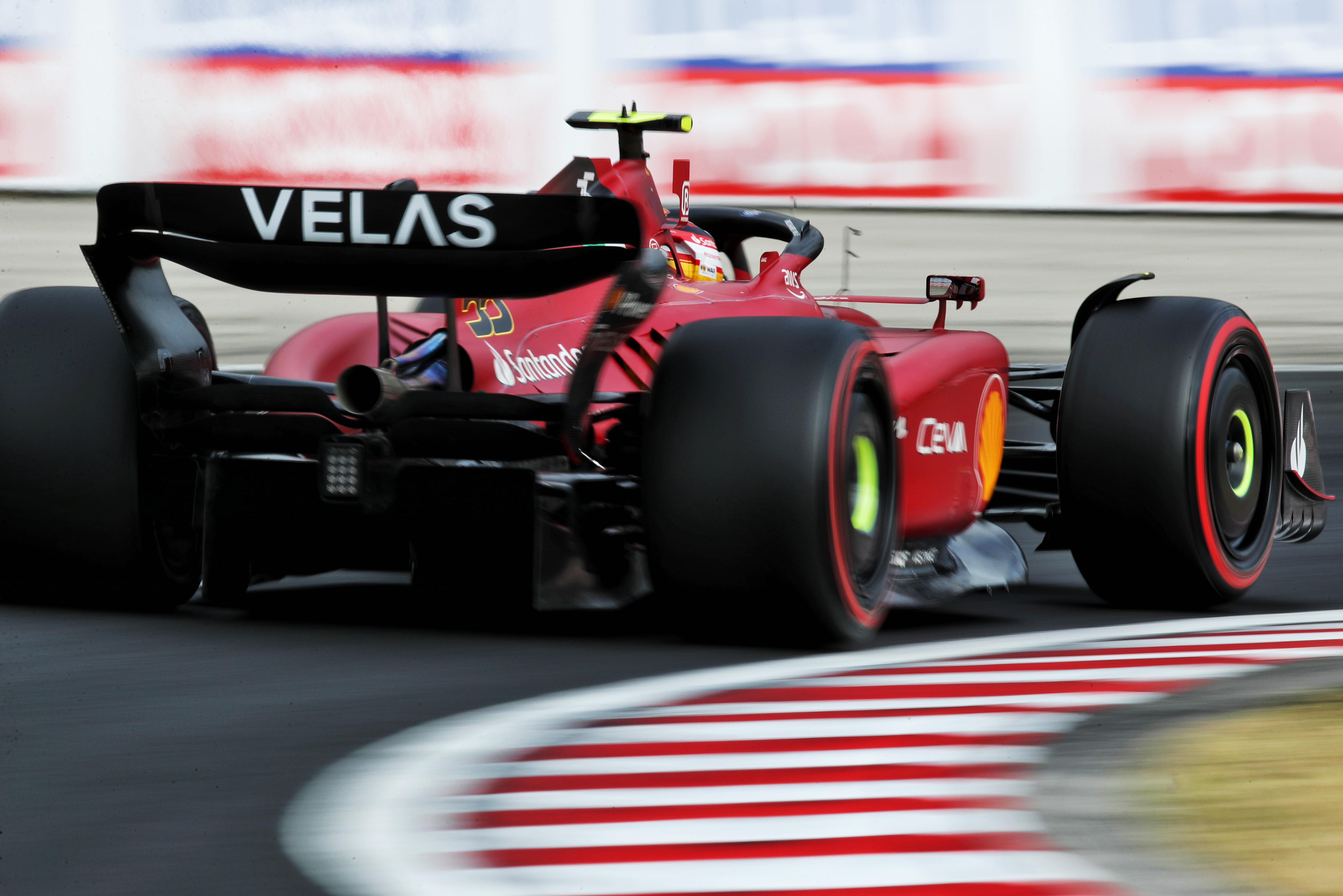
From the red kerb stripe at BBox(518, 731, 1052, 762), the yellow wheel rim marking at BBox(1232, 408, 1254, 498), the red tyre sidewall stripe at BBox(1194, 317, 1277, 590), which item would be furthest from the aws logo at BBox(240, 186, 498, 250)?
the yellow wheel rim marking at BBox(1232, 408, 1254, 498)

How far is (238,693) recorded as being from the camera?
170 inches

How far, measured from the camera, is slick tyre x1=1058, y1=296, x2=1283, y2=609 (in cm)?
595

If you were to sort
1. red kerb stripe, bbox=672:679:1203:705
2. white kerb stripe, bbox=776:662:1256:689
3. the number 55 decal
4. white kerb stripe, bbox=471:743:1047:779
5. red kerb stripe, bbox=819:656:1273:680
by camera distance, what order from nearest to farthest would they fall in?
white kerb stripe, bbox=471:743:1047:779
red kerb stripe, bbox=672:679:1203:705
white kerb stripe, bbox=776:662:1256:689
red kerb stripe, bbox=819:656:1273:680
the number 55 decal

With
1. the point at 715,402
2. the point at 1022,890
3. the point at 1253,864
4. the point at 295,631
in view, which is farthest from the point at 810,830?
the point at 295,631

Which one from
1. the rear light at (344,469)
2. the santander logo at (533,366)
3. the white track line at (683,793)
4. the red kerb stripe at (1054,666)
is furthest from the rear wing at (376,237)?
the red kerb stripe at (1054,666)

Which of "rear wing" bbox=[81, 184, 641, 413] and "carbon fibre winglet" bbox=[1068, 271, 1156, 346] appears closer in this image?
"rear wing" bbox=[81, 184, 641, 413]

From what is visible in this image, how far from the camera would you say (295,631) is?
5230 millimetres

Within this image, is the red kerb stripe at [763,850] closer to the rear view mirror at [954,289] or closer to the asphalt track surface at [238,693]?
the asphalt track surface at [238,693]

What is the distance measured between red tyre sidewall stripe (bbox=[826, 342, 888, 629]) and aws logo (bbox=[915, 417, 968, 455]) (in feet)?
2.52

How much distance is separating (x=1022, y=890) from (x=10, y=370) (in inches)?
141

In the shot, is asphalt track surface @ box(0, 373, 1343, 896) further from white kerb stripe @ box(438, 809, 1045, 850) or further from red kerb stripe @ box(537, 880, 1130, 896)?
red kerb stripe @ box(537, 880, 1130, 896)

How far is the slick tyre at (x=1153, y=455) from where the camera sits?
19.5ft

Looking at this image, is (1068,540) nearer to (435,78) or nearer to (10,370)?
(10,370)

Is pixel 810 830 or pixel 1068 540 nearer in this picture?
pixel 810 830
